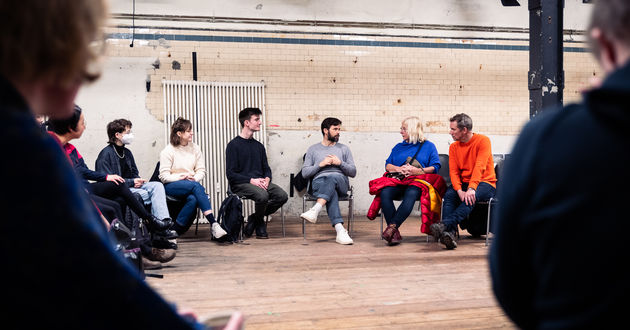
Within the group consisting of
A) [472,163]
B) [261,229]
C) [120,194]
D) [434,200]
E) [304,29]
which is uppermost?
[304,29]

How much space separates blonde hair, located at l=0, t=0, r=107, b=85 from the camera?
57cm

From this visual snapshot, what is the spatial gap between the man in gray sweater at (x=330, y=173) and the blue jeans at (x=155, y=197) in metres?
1.29

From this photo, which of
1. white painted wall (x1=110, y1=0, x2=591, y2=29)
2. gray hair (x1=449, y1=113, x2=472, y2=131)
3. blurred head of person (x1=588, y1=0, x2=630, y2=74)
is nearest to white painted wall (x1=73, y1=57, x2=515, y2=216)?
white painted wall (x1=110, y1=0, x2=591, y2=29)

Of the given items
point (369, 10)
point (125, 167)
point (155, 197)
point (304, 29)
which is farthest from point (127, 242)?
point (369, 10)

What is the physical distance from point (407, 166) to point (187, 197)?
2153 mm

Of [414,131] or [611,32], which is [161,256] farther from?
[611,32]

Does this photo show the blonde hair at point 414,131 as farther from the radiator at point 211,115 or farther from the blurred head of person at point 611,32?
the blurred head of person at point 611,32

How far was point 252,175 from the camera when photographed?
6051 millimetres

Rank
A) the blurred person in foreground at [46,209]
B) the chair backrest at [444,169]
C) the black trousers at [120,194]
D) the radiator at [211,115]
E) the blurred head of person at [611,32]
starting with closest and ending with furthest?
the blurred person in foreground at [46,209]
the blurred head of person at [611,32]
the black trousers at [120,194]
the chair backrest at [444,169]
the radiator at [211,115]

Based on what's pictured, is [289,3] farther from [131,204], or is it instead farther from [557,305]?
[557,305]

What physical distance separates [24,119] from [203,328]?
1.19 feet

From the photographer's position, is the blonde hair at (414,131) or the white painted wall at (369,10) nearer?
the blonde hair at (414,131)

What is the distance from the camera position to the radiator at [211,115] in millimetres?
7160

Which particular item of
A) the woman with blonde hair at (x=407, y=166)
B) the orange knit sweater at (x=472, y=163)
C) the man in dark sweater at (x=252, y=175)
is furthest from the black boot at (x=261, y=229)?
the orange knit sweater at (x=472, y=163)
